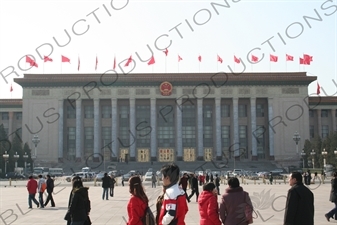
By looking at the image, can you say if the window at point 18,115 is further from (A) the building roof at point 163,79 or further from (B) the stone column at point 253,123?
(B) the stone column at point 253,123

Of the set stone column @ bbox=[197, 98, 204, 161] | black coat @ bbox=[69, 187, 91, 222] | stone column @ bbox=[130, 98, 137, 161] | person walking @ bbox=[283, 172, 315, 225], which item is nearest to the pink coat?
person walking @ bbox=[283, 172, 315, 225]

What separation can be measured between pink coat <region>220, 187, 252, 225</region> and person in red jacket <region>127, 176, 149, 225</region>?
1.48 meters

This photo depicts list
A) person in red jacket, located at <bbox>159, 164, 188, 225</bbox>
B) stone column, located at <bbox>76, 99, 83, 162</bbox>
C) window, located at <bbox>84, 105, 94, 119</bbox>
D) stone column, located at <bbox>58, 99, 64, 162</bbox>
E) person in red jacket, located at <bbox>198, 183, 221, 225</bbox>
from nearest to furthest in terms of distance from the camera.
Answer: person in red jacket, located at <bbox>159, 164, 188, 225</bbox> < person in red jacket, located at <bbox>198, 183, 221, 225</bbox> < stone column, located at <bbox>58, 99, 64, 162</bbox> < stone column, located at <bbox>76, 99, 83, 162</bbox> < window, located at <bbox>84, 105, 94, 119</bbox>

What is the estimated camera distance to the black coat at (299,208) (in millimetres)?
8164

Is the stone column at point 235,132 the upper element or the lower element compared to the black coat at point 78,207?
upper

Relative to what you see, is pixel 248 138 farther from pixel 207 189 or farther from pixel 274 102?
pixel 207 189

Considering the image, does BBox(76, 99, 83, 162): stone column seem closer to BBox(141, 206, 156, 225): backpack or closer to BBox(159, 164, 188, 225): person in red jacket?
BBox(141, 206, 156, 225): backpack

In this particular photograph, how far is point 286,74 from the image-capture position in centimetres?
7950

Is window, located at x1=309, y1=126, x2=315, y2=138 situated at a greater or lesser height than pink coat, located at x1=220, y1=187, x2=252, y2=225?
greater

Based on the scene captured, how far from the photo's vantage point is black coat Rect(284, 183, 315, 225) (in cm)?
816

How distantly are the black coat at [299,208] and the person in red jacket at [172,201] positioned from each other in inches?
81.0

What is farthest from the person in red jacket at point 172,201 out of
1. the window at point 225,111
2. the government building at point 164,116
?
the window at point 225,111

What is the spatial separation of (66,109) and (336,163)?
4175cm

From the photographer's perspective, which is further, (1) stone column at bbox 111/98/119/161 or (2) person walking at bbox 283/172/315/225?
(1) stone column at bbox 111/98/119/161
